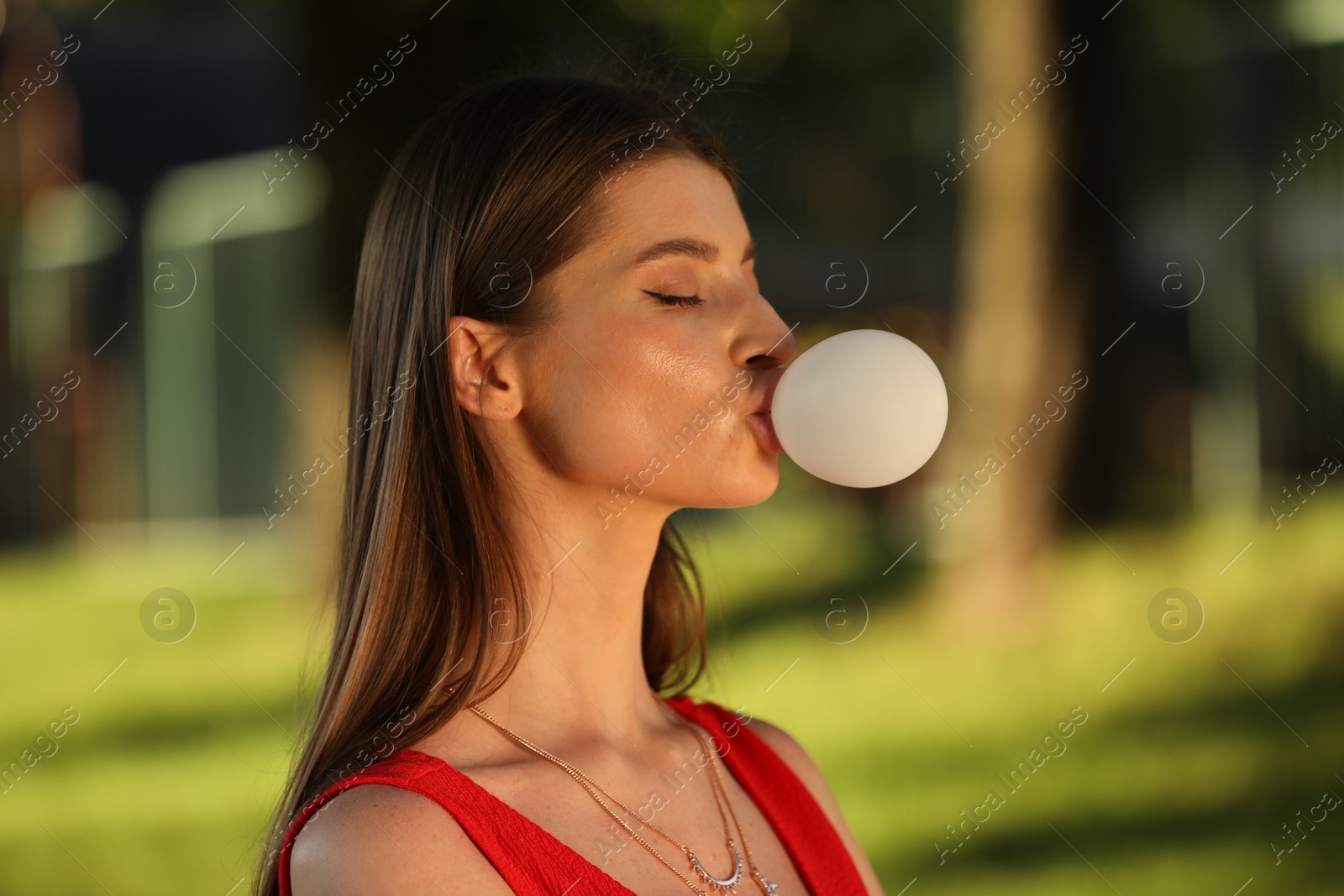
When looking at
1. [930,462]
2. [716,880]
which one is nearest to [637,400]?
[716,880]

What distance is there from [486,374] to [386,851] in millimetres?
666

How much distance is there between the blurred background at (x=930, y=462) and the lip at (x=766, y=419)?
0.79 metres

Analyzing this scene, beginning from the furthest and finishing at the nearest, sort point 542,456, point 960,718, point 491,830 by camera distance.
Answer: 1. point 960,718
2. point 542,456
3. point 491,830

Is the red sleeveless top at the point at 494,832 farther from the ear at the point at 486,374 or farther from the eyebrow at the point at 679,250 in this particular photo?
the eyebrow at the point at 679,250

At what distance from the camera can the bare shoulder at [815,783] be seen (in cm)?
210

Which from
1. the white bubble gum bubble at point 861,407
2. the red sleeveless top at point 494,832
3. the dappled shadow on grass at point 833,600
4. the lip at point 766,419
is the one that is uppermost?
the dappled shadow on grass at point 833,600

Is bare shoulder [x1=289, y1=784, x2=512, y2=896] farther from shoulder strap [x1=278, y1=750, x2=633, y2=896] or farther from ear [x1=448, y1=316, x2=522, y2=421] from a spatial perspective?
ear [x1=448, y1=316, x2=522, y2=421]

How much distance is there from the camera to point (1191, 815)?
180 inches

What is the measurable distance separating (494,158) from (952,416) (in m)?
4.80

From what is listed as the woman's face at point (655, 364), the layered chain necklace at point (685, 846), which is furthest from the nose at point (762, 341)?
the layered chain necklace at point (685, 846)

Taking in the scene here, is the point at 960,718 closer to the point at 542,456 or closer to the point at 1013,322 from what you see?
the point at 1013,322

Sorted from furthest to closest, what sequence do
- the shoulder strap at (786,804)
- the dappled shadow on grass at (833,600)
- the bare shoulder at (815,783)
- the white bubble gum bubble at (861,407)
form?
the dappled shadow on grass at (833,600)
the bare shoulder at (815,783)
the shoulder strap at (786,804)
the white bubble gum bubble at (861,407)

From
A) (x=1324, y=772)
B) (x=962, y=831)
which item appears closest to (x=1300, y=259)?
(x=1324, y=772)

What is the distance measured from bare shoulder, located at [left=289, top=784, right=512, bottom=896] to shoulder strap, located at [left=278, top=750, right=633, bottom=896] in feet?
0.04
